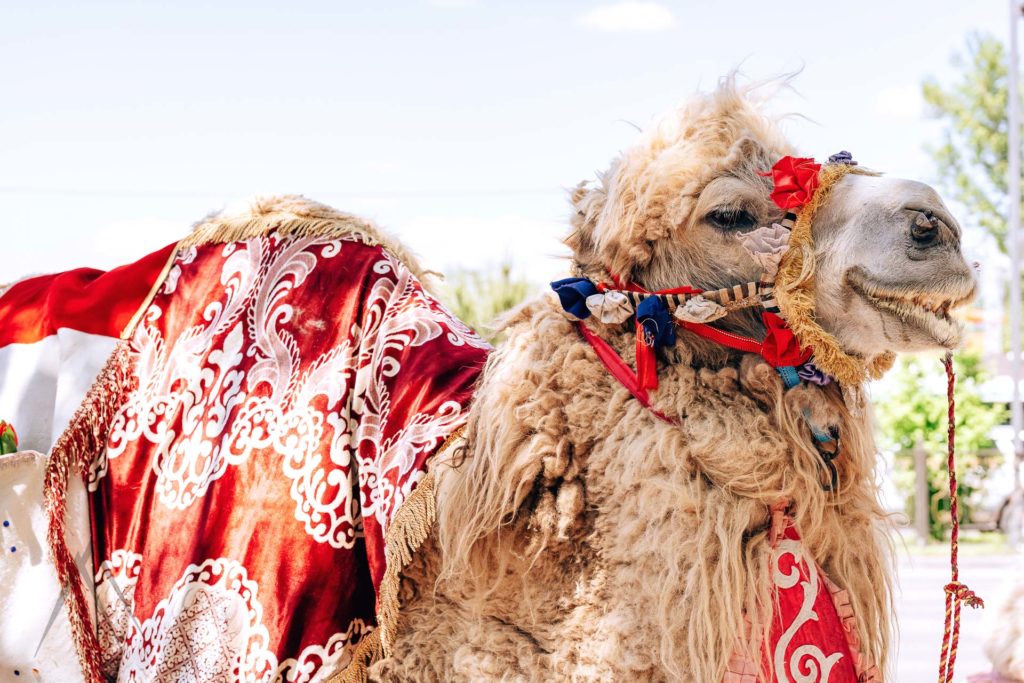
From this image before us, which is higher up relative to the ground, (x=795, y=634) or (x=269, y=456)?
(x=269, y=456)

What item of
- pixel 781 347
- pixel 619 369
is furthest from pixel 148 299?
pixel 781 347

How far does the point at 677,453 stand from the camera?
1865mm

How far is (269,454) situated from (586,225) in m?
0.83

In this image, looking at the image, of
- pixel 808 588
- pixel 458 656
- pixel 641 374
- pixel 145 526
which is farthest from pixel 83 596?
pixel 808 588

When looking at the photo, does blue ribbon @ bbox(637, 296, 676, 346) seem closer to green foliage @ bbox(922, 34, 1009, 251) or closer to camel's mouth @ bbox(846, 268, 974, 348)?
camel's mouth @ bbox(846, 268, 974, 348)

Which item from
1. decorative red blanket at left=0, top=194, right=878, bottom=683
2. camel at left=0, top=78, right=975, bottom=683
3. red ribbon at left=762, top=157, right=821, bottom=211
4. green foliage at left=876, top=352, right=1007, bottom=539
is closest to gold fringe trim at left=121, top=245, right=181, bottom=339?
decorative red blanket at left=0, top=194, right=878, bottom=683

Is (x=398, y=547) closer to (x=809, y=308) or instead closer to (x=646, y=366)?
(x=646, y=366)

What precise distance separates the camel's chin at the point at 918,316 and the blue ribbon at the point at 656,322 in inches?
13.6

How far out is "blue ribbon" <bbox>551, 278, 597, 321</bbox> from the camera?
205 centimetres

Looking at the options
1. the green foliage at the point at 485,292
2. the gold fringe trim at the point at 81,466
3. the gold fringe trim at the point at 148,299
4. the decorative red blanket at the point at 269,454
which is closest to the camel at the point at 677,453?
the decorative red blanket at the point at 269,454

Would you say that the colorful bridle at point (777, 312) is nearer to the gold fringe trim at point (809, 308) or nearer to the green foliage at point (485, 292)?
the gold fringe trim at point (809, 308)

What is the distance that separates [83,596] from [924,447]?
1436 cm

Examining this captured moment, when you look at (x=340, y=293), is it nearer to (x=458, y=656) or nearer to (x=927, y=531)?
(x=458, y=656)

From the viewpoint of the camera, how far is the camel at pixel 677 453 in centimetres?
183
